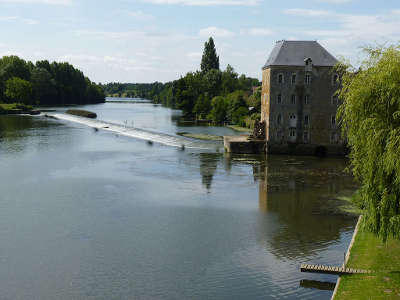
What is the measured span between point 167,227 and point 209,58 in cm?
15225

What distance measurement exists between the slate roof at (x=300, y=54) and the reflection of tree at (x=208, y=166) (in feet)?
54.1

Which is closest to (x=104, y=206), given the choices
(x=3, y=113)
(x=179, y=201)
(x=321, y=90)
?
(x=179, y=201)

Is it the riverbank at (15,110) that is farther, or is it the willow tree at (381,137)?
the riverbank at (15,110)

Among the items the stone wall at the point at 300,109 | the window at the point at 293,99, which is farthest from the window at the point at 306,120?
the window at the point at 293,99

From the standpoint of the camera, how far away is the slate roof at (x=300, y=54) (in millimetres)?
68562

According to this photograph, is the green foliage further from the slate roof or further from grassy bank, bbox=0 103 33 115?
grassy bank, bbox=0 103 33 115

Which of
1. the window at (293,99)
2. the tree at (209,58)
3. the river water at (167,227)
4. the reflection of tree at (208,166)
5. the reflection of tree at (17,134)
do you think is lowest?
the river water at (167,227)

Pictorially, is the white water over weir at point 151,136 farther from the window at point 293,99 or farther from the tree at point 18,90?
the tree at point 18,90

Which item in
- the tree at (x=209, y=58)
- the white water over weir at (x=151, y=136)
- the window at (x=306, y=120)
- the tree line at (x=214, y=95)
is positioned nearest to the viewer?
the window at (x=306, y=120)

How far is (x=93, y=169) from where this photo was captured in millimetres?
57250

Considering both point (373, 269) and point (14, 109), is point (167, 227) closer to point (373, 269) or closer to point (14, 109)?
point (373, 269)

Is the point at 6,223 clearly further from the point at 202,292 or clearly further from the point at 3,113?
the point at 3,113

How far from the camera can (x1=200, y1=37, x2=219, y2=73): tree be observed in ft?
589

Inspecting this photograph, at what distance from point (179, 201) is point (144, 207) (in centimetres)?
360
